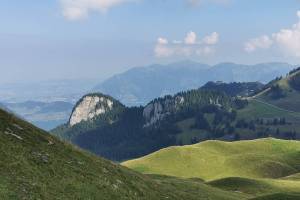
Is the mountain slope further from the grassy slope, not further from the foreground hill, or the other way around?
the grassy slope

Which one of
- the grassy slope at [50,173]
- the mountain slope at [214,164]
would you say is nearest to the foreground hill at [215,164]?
the mountain slope at [214,164]

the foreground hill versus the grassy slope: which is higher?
the grassy slope

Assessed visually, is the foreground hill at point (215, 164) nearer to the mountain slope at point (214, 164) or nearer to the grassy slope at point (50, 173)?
the mountain slope at point (214, 164)

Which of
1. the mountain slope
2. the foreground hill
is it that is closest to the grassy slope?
the foreground hill

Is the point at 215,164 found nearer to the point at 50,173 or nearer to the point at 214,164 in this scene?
the point at 214,164

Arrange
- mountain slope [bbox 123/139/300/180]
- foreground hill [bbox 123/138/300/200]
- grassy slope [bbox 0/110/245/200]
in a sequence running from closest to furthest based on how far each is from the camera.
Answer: grassy slope [bbox 0/110/245/200] → foreground hill [bbox 123/138/300/200] → mountain slope [bbox 123/139/300/180]

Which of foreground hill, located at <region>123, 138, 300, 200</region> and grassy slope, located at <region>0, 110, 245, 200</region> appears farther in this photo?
foreground hill, located at <region>123, 138, 300, 200</region>

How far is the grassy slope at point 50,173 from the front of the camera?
40.8 m

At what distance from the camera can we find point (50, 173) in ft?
150

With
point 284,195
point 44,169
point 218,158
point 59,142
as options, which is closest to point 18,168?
point 44,169

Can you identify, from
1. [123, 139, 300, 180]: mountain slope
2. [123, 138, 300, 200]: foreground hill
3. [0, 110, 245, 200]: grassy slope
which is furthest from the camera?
[123, 139, 300, 180]: mountain slope

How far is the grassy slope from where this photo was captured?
134ft

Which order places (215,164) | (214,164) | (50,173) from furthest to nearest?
(214,164) → (215,164) → (50,173)

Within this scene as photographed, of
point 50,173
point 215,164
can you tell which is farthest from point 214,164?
point 50,173
